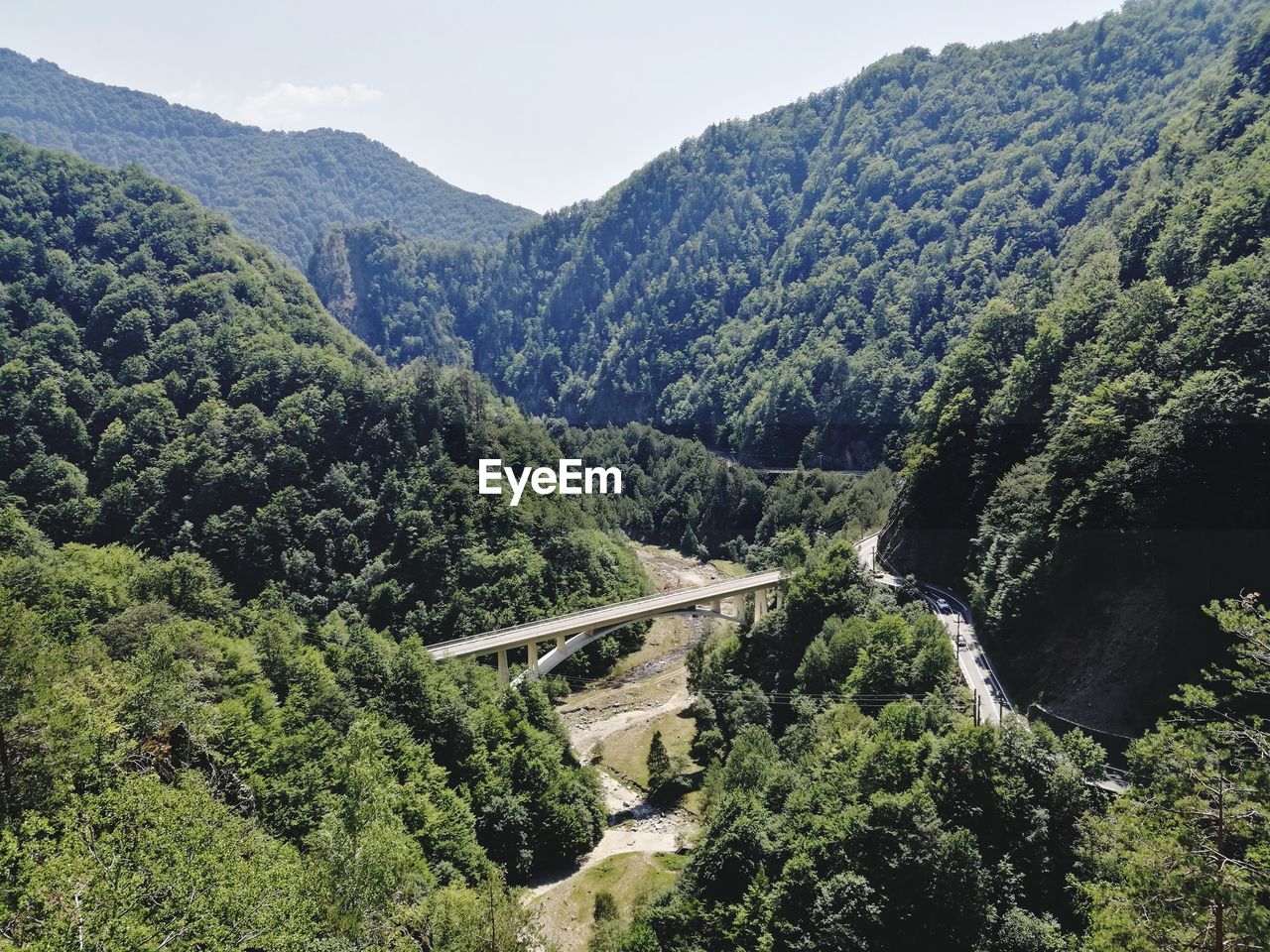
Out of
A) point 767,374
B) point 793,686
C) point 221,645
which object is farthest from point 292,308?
point 767,374

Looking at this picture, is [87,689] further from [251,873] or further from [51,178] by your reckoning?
[51,178]

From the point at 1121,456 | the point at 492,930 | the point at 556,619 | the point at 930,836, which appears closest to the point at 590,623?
the point at 556,619

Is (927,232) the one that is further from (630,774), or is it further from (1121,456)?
(630,774)

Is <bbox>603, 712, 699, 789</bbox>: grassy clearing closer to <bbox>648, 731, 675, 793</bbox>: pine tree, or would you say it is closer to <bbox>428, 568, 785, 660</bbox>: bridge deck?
<bbox>648, 731, 675, 793</bbox>: pine tree

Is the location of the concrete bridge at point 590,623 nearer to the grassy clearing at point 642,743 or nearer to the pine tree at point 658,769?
the grassy clearing at point 642,743

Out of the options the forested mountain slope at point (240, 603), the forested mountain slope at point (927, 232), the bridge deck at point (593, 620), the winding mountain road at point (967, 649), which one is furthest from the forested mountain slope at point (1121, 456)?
the forested mountain slope at point (927, 232)
